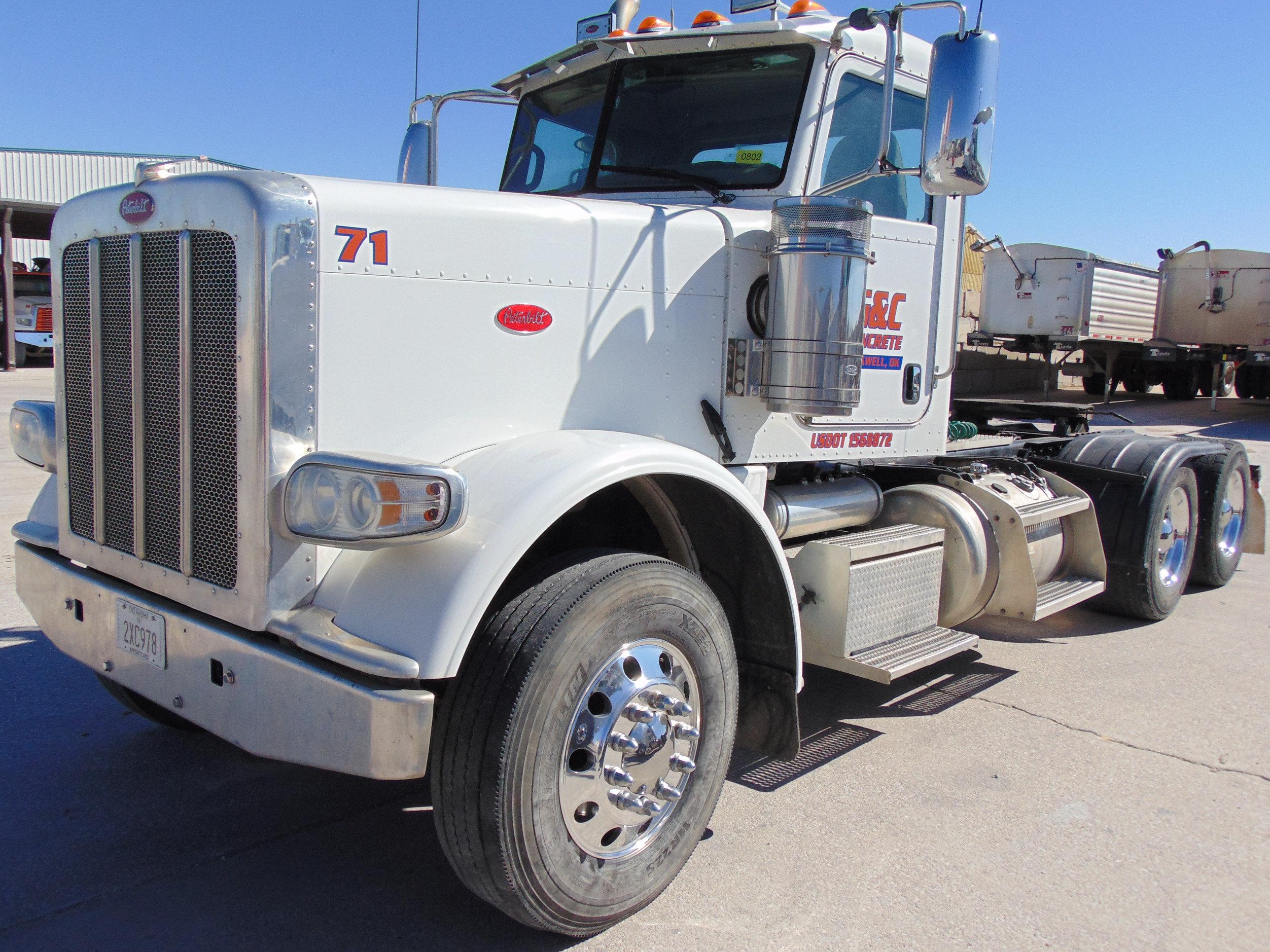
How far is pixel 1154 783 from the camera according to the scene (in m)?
3.67

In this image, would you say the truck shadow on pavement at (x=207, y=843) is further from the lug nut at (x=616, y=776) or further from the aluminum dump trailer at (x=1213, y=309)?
the aluminum dump trailer at (x=1213, y=309)

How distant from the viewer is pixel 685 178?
12.5 ft

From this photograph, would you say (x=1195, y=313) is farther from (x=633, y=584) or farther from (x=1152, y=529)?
(x=633, y=584)

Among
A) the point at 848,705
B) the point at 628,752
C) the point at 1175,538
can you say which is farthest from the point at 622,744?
the point at 1175,538

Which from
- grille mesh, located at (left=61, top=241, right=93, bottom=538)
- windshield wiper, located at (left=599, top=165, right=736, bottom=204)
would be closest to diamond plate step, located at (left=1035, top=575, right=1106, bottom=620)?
windshield wiper, located at (left=599, top=165, right=736, bottom=204)

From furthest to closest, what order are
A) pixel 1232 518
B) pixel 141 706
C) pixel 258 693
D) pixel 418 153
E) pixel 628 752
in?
1. pixel 1232 518
2. pixel 418 153
3. pixel 141 706
4. pixel 628 752
5. pixel 258 693

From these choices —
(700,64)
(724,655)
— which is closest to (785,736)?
(724,655)

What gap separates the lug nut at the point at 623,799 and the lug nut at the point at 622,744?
4.0 inches

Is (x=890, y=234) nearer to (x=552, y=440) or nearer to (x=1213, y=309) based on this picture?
(x=552, y=440)

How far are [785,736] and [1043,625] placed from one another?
3231mm

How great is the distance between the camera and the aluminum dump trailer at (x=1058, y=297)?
19922 millimetres

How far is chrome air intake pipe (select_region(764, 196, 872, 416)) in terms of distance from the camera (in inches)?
131

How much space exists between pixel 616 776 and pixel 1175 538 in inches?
190

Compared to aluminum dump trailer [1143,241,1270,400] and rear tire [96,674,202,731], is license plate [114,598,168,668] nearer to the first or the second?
rear tire [96,674,202,731]
